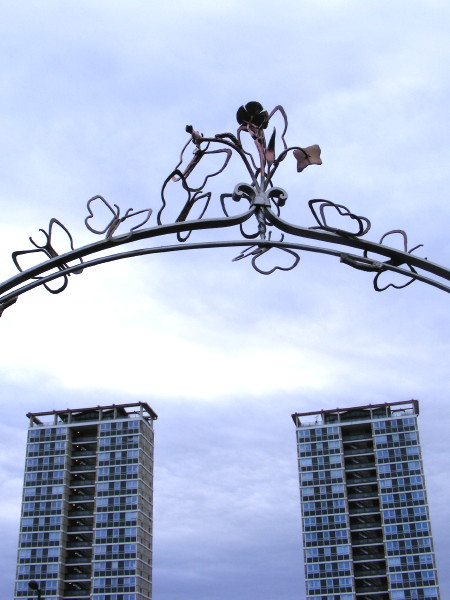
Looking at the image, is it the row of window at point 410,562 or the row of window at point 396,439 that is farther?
the row of window at point 396,439

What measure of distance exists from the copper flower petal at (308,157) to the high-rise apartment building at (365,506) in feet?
182

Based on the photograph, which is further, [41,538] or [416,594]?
[41,538]

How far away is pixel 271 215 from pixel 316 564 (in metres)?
56.8

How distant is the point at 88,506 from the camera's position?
2336 inches

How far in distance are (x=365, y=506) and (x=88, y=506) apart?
20715 mm

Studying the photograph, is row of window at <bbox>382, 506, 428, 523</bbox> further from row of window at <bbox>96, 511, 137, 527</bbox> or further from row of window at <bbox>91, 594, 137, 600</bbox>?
row of window at <bbox>91, 594, 137, 600</bbox>

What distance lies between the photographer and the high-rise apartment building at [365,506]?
5478cm

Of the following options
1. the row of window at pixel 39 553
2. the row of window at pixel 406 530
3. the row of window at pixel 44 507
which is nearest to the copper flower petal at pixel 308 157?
the row of window at pixel 406 530

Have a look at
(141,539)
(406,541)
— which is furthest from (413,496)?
(141,539)

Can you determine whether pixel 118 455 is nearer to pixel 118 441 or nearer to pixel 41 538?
pixel 118 441

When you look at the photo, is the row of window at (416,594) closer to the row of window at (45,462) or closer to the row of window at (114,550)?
the row of window at (114,550)

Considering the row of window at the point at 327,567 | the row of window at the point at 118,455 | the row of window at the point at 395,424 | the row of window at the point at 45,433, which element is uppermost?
the row of window at the point at 45,433

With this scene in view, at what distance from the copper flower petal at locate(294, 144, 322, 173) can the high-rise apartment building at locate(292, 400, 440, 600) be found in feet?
182

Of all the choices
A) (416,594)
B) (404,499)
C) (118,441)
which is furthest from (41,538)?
(416,594)
